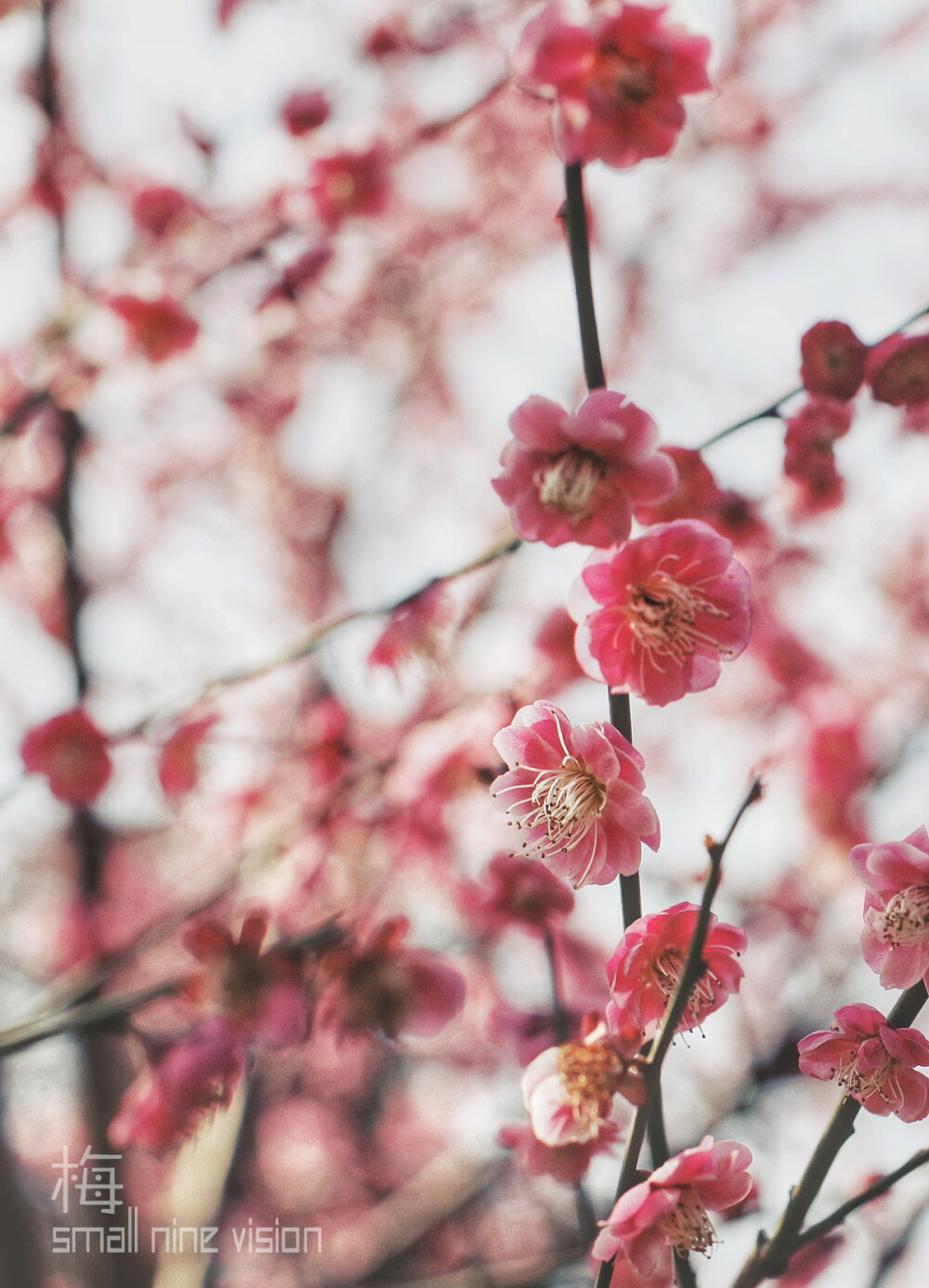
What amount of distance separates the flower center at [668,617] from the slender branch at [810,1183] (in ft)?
1.11

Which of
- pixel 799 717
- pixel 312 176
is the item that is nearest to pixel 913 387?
pixel 799 717

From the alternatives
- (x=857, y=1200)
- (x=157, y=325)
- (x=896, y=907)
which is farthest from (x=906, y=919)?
(x=157, y=325)

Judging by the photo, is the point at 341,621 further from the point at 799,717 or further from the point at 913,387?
the point at 799,717

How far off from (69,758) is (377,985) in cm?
84

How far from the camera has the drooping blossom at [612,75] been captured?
0.91m

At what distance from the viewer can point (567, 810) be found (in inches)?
32.6

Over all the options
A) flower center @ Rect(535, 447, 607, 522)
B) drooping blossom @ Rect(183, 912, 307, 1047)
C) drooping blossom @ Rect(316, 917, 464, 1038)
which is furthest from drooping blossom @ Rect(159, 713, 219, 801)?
flower center @ Rect(535, 447, 607, 522)

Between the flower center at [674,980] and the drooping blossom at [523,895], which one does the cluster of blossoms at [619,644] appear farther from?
the drooping blossom at [523,895]

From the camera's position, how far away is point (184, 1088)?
1456 millimetres

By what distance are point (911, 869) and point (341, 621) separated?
0.90 metres

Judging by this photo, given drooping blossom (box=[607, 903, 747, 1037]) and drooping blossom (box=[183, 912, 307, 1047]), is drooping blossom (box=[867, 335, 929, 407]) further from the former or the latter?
drooping blossom (box=[183, 912, 307, 1047])

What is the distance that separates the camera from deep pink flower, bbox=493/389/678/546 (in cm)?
87

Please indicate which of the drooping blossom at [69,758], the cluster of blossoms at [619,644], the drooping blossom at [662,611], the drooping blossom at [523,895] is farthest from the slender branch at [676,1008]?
the drooping blossom at [69,758]

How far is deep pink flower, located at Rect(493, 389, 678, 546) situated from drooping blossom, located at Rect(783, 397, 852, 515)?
1.13ft
